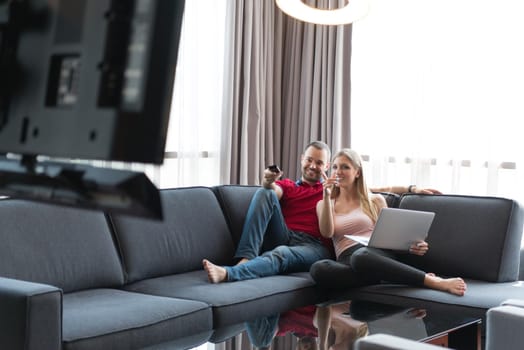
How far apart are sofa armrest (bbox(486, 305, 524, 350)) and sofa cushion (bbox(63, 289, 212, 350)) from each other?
133 centimetres

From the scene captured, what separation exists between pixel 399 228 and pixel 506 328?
177 centimetres

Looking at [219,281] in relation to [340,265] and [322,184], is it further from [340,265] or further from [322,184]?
[322,184]

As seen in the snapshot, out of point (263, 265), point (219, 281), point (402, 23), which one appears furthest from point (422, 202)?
point (402, 23)

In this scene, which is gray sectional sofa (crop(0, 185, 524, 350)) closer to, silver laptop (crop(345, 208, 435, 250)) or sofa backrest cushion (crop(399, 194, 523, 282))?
sofa backrest cushion (crop(399, 194, 523, 282))

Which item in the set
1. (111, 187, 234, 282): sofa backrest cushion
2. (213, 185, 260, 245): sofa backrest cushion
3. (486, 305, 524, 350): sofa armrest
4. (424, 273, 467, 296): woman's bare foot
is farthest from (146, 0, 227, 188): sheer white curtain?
(486, 305, 524, 350): sofa armrest

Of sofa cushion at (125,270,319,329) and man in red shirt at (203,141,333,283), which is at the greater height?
man in red shirt at (203,141,333,283)

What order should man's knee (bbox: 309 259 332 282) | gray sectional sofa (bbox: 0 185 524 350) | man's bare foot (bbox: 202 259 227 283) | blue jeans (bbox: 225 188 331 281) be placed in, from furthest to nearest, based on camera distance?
blue jeans (bbox: 225 188 331 281)
man's knee (bbox: 309 259 332 282)
man's bare foot (bbox: 202 259 227 283)
gray sectional sofa (bbox: 0 185 524 350)

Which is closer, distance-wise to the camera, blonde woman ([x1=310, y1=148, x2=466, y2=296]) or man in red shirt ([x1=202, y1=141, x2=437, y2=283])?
blonde woman ([x1=310, y1=148, x2=466, y2=296])

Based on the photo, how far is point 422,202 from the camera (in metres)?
4.10

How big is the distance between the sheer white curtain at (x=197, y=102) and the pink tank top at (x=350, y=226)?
1.27 m

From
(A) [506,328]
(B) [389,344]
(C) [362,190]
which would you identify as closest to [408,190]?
(C) [362,190]

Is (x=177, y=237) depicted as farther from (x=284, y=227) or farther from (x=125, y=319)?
(x=125, y=319)

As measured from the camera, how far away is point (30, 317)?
2404mm

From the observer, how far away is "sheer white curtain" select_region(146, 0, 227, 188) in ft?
16.1
